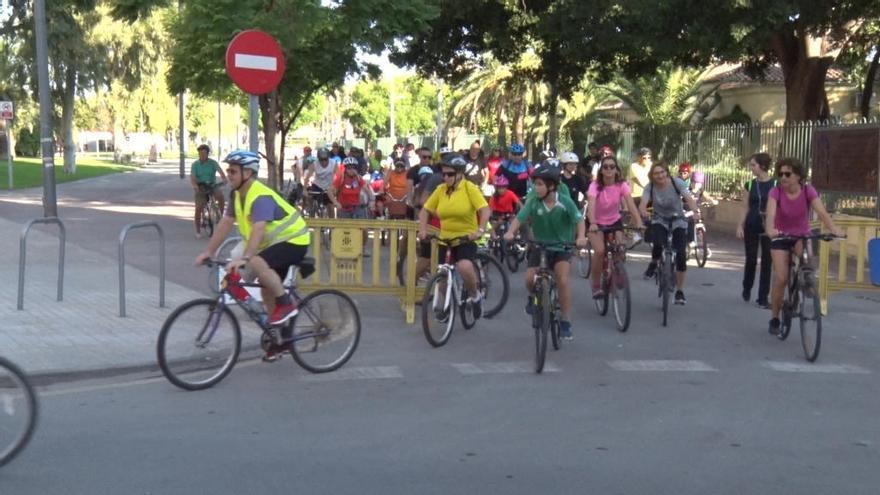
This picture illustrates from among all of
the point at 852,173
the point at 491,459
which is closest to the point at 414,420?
the point at 491,459

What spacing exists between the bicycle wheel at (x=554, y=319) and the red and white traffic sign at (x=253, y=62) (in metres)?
3.21

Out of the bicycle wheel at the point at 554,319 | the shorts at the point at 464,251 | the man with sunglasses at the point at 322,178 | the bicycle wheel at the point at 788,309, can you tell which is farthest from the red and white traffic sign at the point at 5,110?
the bicycle wheel at the point at 788,309

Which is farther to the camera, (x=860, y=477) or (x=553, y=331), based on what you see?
(x=553, y=331)

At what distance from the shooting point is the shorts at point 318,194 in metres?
19.0

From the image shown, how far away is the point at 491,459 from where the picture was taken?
6.20 meters

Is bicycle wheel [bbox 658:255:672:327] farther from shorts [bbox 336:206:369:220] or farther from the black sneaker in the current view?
shorts [bbox 336:206:369:220]

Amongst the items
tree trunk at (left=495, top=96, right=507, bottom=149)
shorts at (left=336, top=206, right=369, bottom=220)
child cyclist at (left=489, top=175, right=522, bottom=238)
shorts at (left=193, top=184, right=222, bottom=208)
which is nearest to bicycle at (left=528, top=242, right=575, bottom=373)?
child cyclist at (left=489, top=175, right=522, bottom=238)

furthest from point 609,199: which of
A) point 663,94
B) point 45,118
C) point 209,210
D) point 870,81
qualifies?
point 663,94

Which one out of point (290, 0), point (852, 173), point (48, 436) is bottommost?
point (48, 436)

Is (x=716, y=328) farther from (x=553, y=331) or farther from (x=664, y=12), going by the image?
(x=664, y=12)

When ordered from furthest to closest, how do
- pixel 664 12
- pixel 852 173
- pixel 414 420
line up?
1. pixel 664 12
2. pixel 852 173
3. pixel 414 420

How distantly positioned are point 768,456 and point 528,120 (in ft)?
154

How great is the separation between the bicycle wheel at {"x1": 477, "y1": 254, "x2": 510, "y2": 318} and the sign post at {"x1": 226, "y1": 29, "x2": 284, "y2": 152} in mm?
2603

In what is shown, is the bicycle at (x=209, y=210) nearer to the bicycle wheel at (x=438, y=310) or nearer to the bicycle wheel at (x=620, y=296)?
the bicycle wheel at (x=620, y=296)
